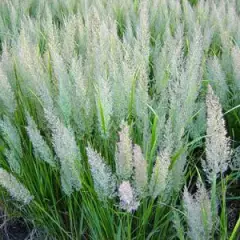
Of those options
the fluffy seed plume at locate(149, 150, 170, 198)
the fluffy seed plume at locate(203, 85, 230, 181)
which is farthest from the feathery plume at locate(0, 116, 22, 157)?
the fluffy seed plume at locate(203, 85, 230, 181)

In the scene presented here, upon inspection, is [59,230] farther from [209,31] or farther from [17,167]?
[209,31]

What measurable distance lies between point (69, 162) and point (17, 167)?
0.22 metres

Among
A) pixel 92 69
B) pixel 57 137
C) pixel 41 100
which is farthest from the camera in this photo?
pixel 92 69

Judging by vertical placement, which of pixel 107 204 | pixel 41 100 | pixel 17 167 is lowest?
pixel 107 204

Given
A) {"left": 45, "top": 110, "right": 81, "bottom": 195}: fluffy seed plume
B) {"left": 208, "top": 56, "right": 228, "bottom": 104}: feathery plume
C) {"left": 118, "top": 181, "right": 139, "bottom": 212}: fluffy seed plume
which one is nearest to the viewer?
{"left": 118, "top": 181, "right": 139, "bottom": 212}: fluffy seed plume

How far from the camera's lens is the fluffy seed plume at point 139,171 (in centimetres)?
78

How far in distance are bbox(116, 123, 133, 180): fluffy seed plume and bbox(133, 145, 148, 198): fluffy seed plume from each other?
0.02m

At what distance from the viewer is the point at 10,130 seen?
107 centimetres

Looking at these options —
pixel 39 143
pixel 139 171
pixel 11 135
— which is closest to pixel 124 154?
pixel 139 171

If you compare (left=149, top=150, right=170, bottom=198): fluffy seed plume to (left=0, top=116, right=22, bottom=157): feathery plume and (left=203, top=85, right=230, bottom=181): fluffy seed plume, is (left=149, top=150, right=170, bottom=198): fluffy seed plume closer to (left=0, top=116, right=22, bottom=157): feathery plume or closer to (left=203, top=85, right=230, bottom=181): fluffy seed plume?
(left=203, top=85, right=230, bottom=181): fluffy seed plume

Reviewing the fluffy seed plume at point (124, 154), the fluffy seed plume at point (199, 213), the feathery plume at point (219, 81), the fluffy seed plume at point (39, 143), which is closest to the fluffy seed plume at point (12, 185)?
the fluffy seed plume at point (39, 143)

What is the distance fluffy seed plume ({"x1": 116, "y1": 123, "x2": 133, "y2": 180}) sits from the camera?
0.80 meters

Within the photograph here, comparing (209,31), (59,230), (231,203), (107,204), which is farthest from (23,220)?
(209,31)

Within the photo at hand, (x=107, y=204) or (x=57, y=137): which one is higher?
(x=57, y=137)
